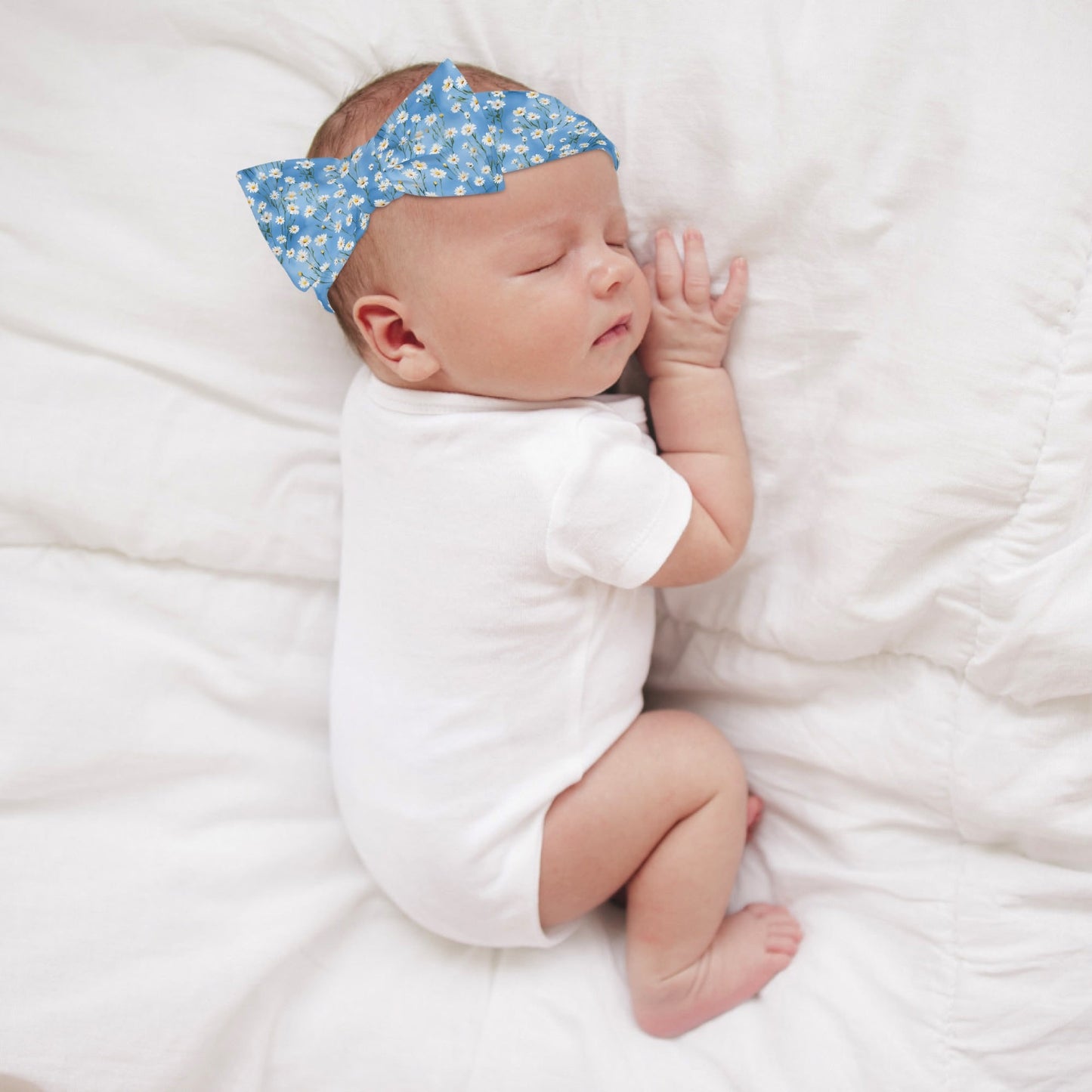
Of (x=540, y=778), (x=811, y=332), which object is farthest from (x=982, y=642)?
(x=540, y=778)

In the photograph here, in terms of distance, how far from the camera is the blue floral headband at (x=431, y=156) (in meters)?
0.88

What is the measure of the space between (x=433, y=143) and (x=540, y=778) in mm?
585

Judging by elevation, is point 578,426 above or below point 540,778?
above

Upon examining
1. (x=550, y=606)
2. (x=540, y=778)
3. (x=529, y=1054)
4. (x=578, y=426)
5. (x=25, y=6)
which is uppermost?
(x=25, y=6)

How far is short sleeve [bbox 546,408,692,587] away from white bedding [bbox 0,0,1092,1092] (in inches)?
5.7

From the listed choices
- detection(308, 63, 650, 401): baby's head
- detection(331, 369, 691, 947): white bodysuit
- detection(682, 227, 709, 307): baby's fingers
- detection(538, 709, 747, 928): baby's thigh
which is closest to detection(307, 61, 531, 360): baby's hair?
Result: detection(308, 63, 650, 401): baby's head

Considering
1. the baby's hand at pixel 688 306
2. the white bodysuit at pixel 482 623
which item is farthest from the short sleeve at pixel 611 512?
the baby's hand at pixel 688 306

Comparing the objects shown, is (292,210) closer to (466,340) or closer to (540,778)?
(466,340)

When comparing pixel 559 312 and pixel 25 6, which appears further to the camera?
pixel 25 6

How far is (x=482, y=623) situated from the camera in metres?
0.98

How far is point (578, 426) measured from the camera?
937mm

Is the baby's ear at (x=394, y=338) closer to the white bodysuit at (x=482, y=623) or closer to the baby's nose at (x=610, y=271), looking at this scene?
the white bodysuit at (x=482, y=623)

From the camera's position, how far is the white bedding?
888mm

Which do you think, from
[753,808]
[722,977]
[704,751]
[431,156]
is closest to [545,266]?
[431,156]
